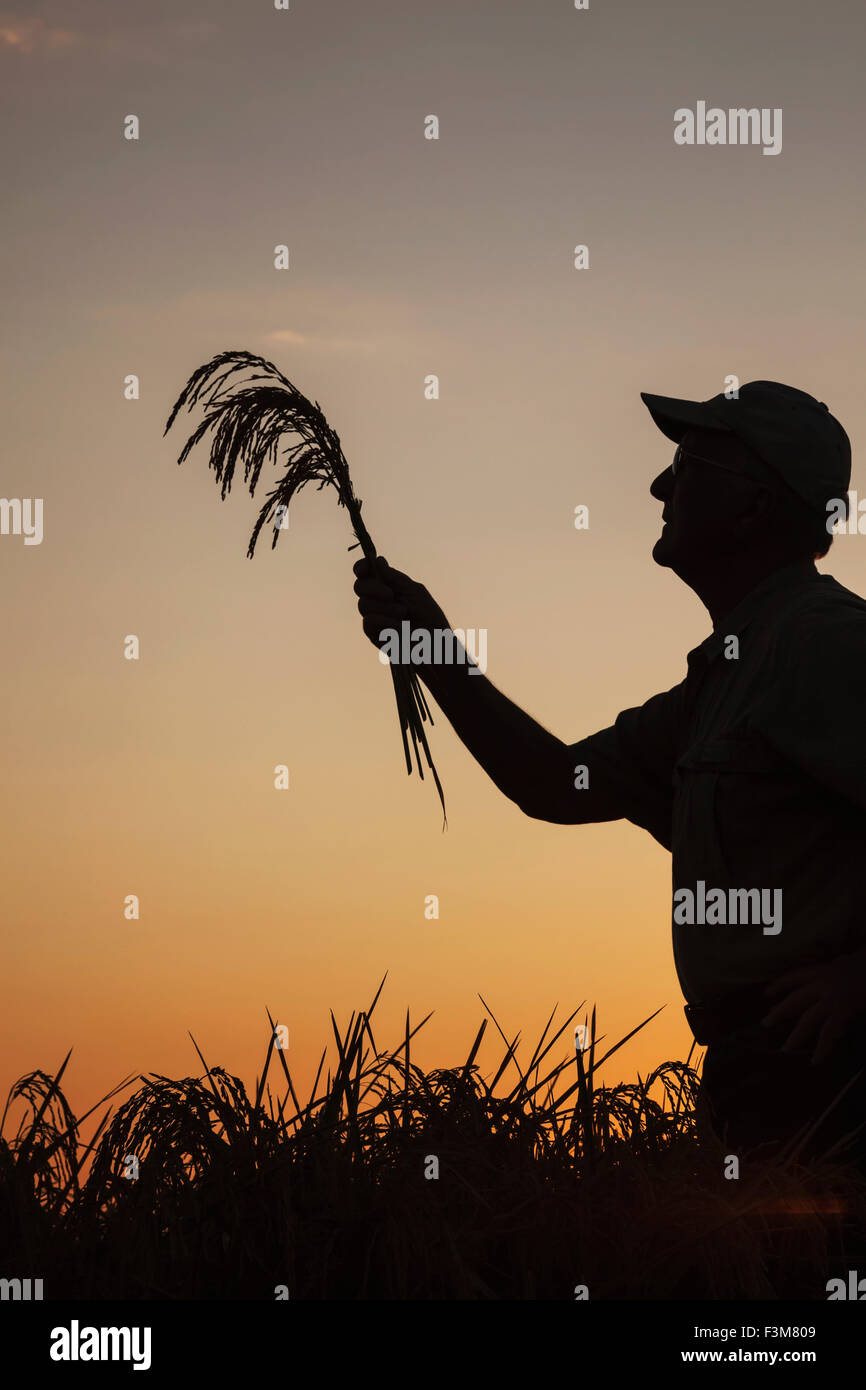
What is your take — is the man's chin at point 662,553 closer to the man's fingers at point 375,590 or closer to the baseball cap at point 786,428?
the baseball cap at point 786,428

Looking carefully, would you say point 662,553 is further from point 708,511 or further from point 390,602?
point 390,602

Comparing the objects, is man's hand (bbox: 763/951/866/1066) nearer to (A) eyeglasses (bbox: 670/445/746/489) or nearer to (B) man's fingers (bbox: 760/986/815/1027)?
(B) man's fingers (bbox: 760/986/815/1027)

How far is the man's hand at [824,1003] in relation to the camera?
3740 millimetres

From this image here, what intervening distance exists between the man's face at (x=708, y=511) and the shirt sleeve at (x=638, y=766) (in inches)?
21.5

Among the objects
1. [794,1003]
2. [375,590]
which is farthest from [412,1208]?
[375,590]

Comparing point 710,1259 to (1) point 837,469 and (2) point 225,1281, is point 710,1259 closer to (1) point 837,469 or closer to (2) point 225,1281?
(2) point 225,1281

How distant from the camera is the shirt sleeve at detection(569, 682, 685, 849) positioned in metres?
4.94

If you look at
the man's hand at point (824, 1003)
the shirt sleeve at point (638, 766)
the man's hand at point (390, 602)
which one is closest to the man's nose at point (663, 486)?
the shirt sleeve at point (638, 766)

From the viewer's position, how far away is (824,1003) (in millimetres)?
3744

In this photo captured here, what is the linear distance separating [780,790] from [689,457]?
1.13m

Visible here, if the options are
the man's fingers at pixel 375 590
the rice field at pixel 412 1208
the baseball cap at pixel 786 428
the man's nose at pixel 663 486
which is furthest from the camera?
the man's fingers at pixel 375 590

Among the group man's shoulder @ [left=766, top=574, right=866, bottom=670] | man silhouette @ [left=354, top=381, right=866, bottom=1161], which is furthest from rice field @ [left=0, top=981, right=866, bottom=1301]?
man's shoulder @ [left=766, top=574, right=866, bottom=670]

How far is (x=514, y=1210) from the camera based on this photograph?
3.38 m

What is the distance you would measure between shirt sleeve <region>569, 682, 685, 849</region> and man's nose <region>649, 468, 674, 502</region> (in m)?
0.63
